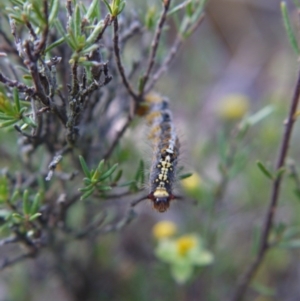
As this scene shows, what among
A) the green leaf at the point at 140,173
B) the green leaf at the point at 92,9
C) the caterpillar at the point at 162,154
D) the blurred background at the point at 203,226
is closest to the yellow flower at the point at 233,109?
the blurred background at the point at 203,226

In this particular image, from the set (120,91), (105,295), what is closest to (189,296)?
(105,295)

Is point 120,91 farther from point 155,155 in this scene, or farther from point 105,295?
point 105,295

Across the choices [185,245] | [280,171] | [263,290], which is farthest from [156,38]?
[263,290]

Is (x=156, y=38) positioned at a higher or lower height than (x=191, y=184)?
lower

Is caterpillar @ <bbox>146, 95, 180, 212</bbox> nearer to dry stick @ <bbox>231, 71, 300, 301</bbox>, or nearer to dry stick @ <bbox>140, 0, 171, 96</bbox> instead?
dry stick @ <bbox>140, 0, 171, 96</bbox>

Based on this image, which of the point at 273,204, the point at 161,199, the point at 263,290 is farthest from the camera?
the point at 263,290

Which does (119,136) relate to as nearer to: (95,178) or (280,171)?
(95,178)

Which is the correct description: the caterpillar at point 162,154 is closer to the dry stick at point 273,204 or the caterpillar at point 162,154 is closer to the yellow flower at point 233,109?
the dry stick at point 273,204

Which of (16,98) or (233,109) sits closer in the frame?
(16,98)
